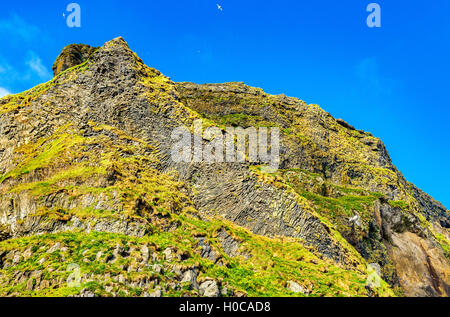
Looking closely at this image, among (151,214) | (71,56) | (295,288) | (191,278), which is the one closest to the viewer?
(191,278)

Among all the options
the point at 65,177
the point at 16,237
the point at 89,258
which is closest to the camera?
the point at 89,258

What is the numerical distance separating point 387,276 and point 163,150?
110ft

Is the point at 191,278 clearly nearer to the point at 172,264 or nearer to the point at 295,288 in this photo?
the point at 172,264

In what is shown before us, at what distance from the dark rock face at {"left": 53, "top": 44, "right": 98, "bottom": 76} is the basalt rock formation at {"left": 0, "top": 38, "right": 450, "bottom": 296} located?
339 millimetres

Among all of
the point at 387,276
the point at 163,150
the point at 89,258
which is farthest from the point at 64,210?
the point at 387,276

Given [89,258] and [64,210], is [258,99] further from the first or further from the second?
[89,258]

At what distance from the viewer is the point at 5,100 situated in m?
53.1

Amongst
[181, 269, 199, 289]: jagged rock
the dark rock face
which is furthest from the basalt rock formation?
the dark rock face

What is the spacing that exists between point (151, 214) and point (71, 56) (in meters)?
45.7

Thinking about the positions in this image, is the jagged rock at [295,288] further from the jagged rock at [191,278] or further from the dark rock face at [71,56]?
the dark rock face at [71,56]

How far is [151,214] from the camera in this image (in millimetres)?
34938

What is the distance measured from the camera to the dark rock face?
67.7 metres

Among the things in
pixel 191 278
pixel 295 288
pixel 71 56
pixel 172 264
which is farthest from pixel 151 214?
pixel 71 56

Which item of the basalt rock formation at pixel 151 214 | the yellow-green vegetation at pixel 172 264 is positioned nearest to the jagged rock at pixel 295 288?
the basalt rock formation at pixel 151 214
